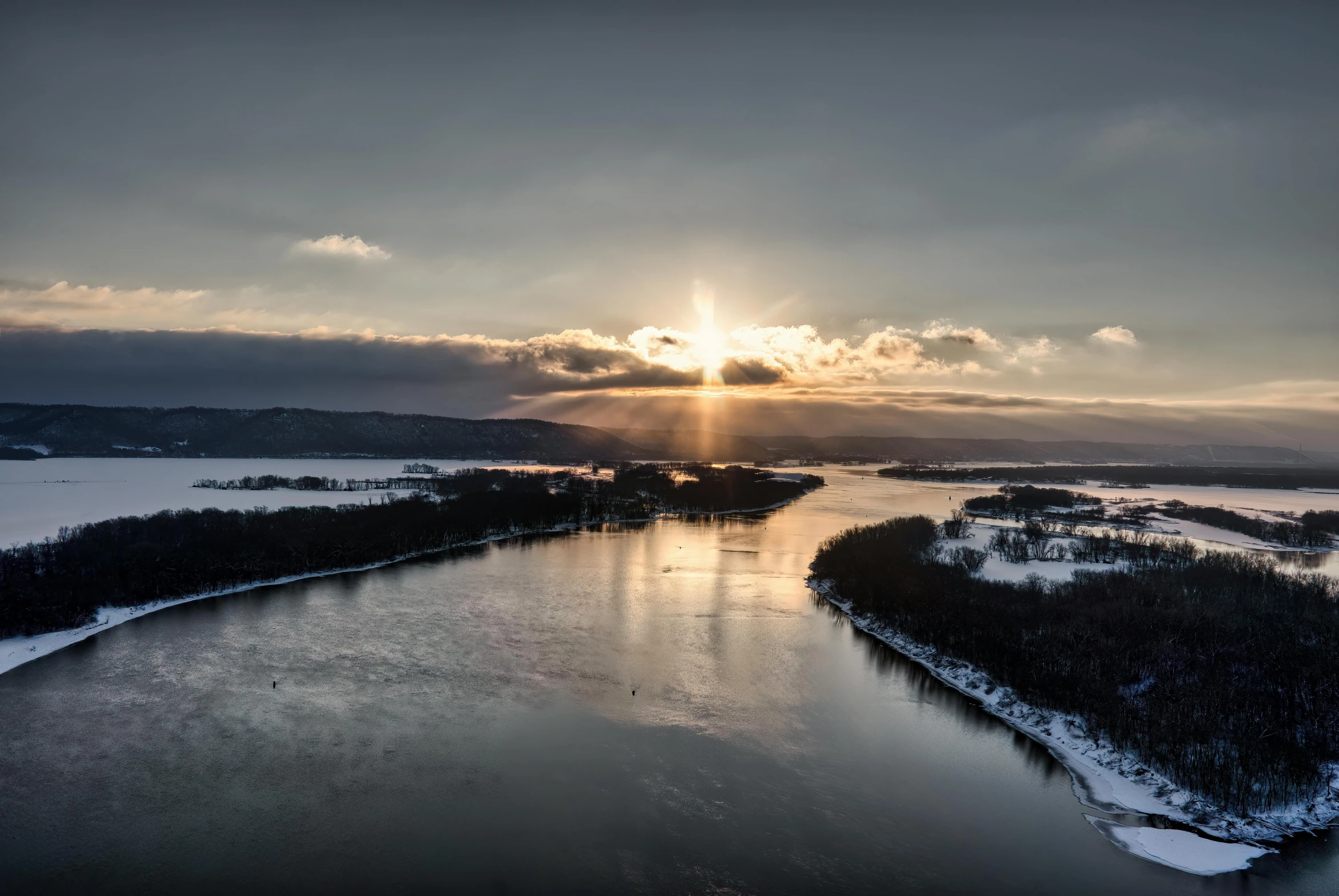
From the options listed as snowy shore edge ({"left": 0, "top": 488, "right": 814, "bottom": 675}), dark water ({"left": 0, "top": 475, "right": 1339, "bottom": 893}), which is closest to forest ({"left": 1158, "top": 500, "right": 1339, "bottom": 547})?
dark water ({"left": 0, "top": 475, "right": 1339, "bottom": 893})

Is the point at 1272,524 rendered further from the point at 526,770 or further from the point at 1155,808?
the point at 526,770

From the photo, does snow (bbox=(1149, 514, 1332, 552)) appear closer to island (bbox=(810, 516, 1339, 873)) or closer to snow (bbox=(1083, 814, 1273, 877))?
A: island (bbox=(810, 516, 1339, 873))

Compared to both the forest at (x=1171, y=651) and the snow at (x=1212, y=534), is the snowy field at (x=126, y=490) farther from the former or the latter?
the snow at (x=1212, y=534)

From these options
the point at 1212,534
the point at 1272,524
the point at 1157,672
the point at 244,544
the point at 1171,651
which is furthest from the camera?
the point at 1272,524

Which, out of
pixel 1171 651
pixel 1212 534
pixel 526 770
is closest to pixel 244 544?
pixel 526 770

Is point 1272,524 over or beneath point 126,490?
beneath
